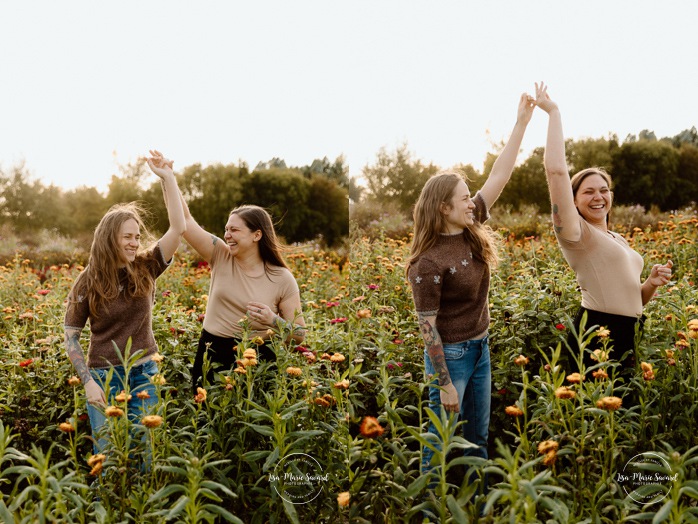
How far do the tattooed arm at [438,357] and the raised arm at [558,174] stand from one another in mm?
752

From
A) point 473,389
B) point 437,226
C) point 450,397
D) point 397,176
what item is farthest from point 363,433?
point 397,176

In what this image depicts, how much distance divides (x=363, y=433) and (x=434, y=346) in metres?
0.51

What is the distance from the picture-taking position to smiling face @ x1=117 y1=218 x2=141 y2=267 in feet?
8.74

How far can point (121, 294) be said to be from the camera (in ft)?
8.64

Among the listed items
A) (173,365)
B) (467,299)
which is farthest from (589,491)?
(173,365)

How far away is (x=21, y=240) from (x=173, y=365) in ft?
25.2

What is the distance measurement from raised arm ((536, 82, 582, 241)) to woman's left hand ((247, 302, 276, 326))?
4.52ft

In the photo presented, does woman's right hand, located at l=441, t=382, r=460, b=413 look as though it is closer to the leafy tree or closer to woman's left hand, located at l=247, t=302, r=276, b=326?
woman's left hand, located at l=247, t=302, r=276, b=326

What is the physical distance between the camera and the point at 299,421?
7.75ft

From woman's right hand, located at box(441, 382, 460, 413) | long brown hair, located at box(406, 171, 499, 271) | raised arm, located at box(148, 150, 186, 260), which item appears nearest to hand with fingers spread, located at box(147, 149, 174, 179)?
raised arm, located at box(148, 150, 186, 260)

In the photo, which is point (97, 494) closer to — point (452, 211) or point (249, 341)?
point (249, 341)

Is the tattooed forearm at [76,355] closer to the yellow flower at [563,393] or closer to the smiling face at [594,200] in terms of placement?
the yellow flower at [563,393]

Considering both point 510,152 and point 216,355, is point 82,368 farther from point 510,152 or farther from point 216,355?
point 510,152

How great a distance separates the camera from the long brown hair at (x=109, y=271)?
101 inches
